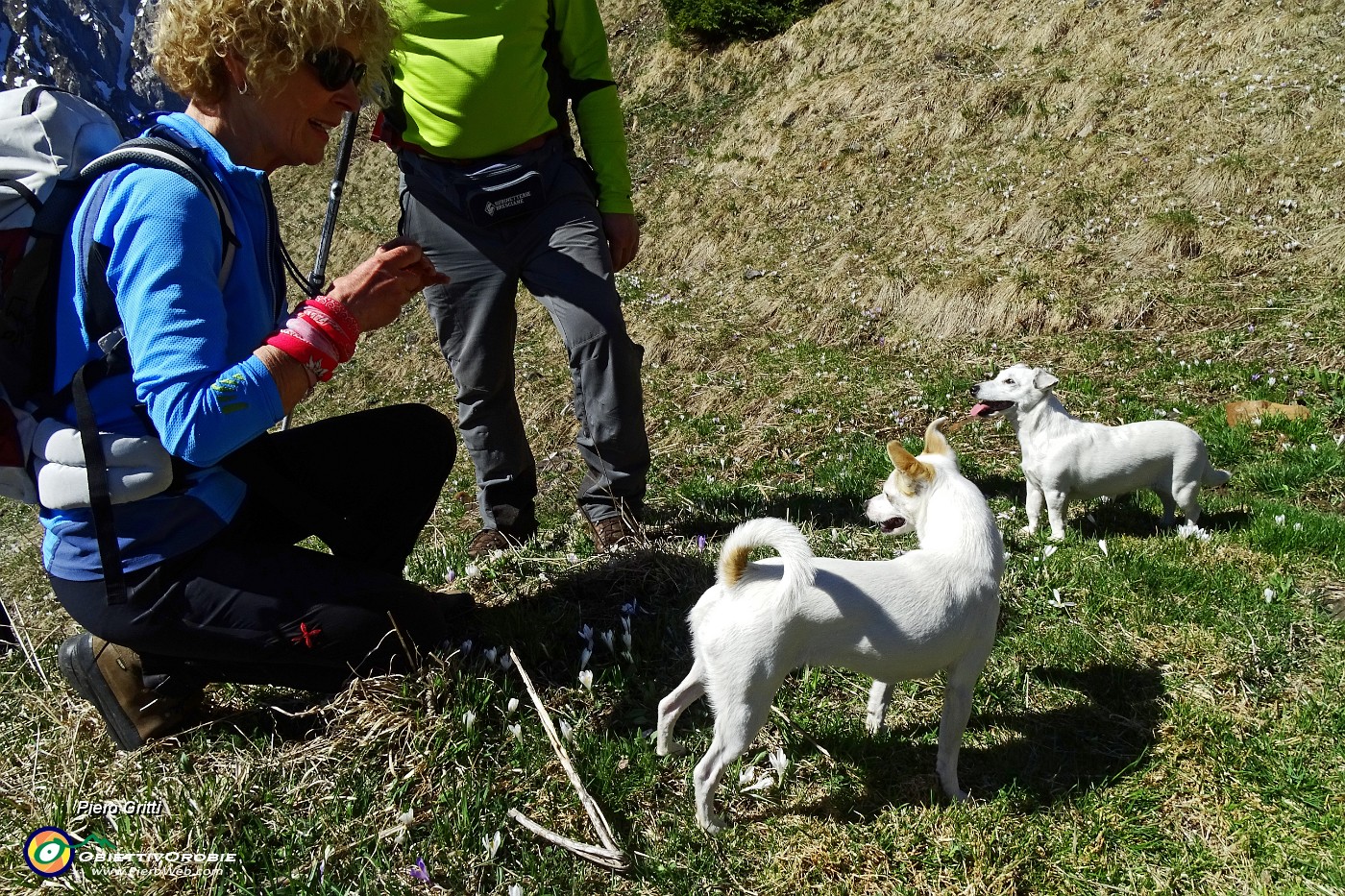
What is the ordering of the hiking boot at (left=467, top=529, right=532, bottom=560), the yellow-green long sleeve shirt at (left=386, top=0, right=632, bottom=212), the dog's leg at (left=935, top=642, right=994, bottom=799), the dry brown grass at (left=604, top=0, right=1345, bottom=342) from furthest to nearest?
1. the dry brown grass at (left=604, top=0, right=1345, bottom=342)
2. the hiking boot at (left=467, top=529, right=532, bottom=560)
3. the yellow-green long sleeve shirt at (left=386, top=0, right=632, bottom=212)
4. the dog's leg at (left=935, top=642, right=994, bottom=799)

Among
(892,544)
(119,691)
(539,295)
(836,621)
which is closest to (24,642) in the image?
(119,691)

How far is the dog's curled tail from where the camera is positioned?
2.81 meters

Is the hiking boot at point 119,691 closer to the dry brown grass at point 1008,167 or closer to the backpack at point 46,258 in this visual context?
the backpack at point 46,258

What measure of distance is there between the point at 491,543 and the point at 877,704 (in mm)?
2501

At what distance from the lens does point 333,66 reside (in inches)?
118

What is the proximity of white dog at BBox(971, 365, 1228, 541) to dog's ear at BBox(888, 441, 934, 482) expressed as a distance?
1.95m

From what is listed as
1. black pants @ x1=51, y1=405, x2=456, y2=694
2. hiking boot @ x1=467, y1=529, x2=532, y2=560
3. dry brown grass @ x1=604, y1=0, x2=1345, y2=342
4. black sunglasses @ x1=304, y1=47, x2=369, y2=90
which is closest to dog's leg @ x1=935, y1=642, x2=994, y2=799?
black pants @ x1=51, y1=405, x2=456, y2=694

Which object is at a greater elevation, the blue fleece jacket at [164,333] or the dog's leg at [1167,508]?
the blue fleece jacket at [164,333]

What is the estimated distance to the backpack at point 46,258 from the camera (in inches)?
103

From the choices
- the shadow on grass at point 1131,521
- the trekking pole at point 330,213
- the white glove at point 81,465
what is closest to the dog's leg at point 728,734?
the white glove at point 81,465

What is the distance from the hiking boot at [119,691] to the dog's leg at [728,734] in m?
2.02

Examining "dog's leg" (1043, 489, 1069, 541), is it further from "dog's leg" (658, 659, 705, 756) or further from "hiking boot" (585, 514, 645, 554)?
"dog's leg" (658, 659, 705, 756)

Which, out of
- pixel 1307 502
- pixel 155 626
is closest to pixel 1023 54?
pixel 1307 502

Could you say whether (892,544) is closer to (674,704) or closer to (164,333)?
(674,704)
